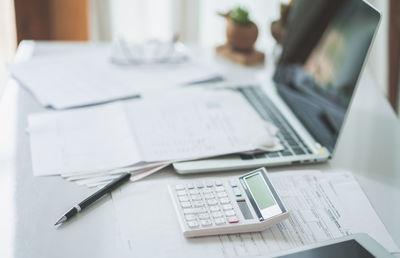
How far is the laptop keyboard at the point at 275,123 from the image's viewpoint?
942 millimetres

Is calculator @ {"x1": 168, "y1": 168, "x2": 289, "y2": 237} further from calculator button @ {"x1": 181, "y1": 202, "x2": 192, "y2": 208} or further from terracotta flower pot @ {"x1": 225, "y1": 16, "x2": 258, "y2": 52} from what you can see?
terracotta flower pot @ {"x1": 225, "y1": 16, "x2": 258, "y2": 52}

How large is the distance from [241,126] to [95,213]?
1.24 feet

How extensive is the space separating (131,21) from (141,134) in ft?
4.48

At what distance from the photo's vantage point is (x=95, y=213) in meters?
0.77

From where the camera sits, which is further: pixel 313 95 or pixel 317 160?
pixel 313 95

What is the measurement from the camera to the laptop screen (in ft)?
3.14

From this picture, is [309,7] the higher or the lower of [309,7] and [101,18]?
the higher

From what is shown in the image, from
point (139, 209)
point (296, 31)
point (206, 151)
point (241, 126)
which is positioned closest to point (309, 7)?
point (296, 31)

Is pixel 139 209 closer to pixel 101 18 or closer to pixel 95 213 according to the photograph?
pixel 95 213

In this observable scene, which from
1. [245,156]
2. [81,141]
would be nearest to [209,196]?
[245,156]

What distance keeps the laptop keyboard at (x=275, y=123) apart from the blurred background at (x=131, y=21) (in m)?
1.02

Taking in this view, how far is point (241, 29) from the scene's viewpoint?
1370 mm

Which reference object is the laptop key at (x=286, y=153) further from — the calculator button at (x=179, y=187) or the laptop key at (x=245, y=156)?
the calculator button at (x=179, y=187)

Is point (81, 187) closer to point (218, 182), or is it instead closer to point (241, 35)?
point (218, 182)
